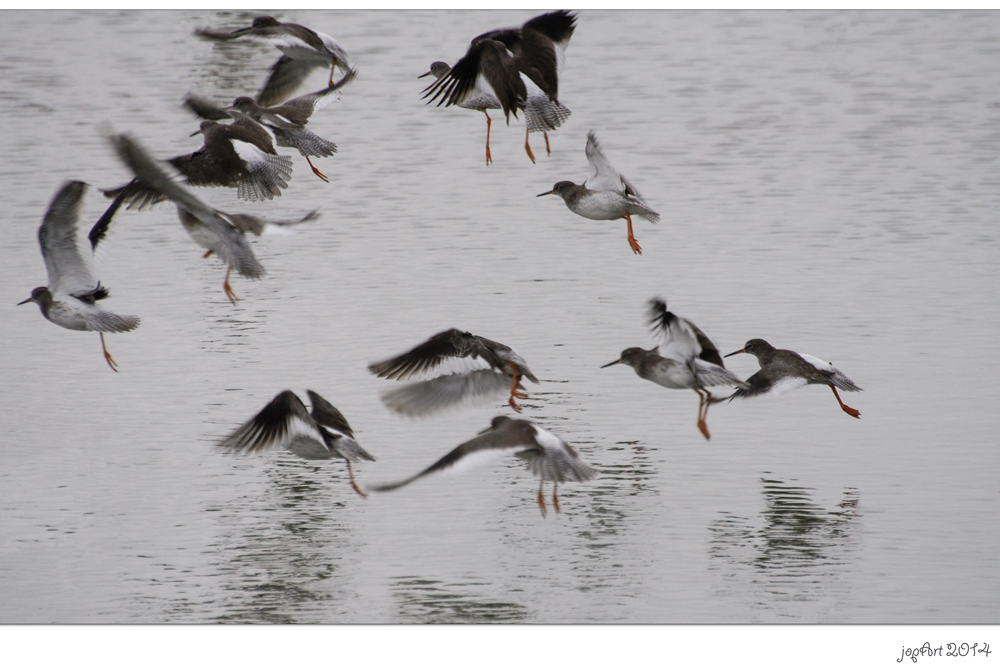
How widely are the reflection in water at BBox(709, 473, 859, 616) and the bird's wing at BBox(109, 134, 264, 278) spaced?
8.65 feet

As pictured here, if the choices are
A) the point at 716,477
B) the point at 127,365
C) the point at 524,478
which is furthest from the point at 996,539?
the point at 127,365

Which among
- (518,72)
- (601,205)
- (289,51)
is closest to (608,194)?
(601,205)

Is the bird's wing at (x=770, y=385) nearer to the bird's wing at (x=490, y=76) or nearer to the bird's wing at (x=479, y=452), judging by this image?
the bird's wing at (x=479, y=452)

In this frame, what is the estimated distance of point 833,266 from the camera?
31.5 ft

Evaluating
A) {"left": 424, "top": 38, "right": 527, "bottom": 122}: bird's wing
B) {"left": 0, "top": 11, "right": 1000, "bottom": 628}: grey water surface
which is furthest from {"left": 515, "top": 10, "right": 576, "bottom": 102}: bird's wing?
{"left": 0, "top": 11, "right": 1000, "bottom": 628}: grey water surface

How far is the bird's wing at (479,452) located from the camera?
5660mm

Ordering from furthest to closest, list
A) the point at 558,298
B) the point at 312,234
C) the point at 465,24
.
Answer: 1. the point at 465,24
2. the point at 312,234
3. the point at 558,298

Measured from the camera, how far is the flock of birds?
5.93m

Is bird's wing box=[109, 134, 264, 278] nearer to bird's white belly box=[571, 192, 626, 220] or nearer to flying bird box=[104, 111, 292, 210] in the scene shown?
flying bird box=[104, 111, 292, 210]

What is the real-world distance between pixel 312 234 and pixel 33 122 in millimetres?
4903

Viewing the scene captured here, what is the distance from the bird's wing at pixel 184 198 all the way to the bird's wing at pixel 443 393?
96cm

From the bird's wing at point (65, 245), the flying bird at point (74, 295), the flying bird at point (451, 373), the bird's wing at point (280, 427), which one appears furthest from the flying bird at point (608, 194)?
the bird's wing at point (65, 245)

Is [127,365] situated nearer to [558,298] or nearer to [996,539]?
[558,298]

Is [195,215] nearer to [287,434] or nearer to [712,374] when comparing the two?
[287,434]
